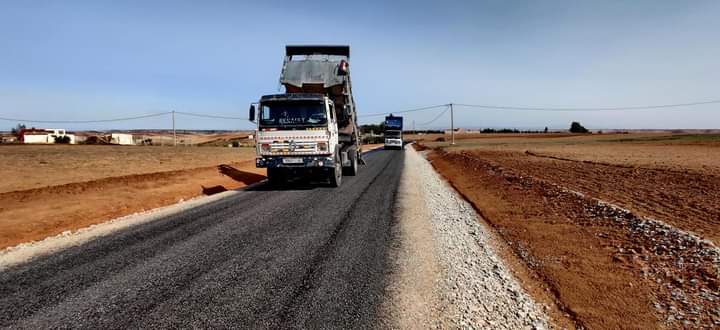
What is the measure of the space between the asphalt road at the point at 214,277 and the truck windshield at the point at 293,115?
5.05m

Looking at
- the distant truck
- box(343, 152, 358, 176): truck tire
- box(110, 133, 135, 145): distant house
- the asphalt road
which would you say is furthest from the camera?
box(110, 133, 135, 145): distant house

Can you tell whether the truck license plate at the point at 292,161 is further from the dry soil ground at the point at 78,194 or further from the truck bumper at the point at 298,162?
the dry soil ground at the point at 78,194

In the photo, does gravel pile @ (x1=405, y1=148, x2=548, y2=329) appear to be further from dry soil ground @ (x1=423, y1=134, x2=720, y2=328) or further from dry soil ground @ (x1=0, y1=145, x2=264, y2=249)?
dry soil ground @ (x1=0, y1=145, x2=264, y2=249)

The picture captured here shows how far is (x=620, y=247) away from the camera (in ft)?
20.5

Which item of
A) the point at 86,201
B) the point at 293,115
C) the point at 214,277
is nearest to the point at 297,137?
the point at 293,115

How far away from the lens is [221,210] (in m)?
9.41

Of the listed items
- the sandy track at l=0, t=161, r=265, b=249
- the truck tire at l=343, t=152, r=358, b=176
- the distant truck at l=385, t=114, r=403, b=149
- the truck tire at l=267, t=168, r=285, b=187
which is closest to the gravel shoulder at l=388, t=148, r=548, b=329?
the truck tire at l=267, t=168, r=285, b=187

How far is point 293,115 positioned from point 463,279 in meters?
9.16

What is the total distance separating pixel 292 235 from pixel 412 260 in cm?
240

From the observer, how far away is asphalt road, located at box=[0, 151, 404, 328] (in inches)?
153

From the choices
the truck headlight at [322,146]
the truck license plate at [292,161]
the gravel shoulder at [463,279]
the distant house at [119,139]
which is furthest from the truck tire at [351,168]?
the distant house at [119,139]

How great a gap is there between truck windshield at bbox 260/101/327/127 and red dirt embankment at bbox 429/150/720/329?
564 cm

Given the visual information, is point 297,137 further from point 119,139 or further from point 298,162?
point 119,139

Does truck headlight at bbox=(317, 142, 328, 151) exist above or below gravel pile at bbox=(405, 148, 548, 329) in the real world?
above
